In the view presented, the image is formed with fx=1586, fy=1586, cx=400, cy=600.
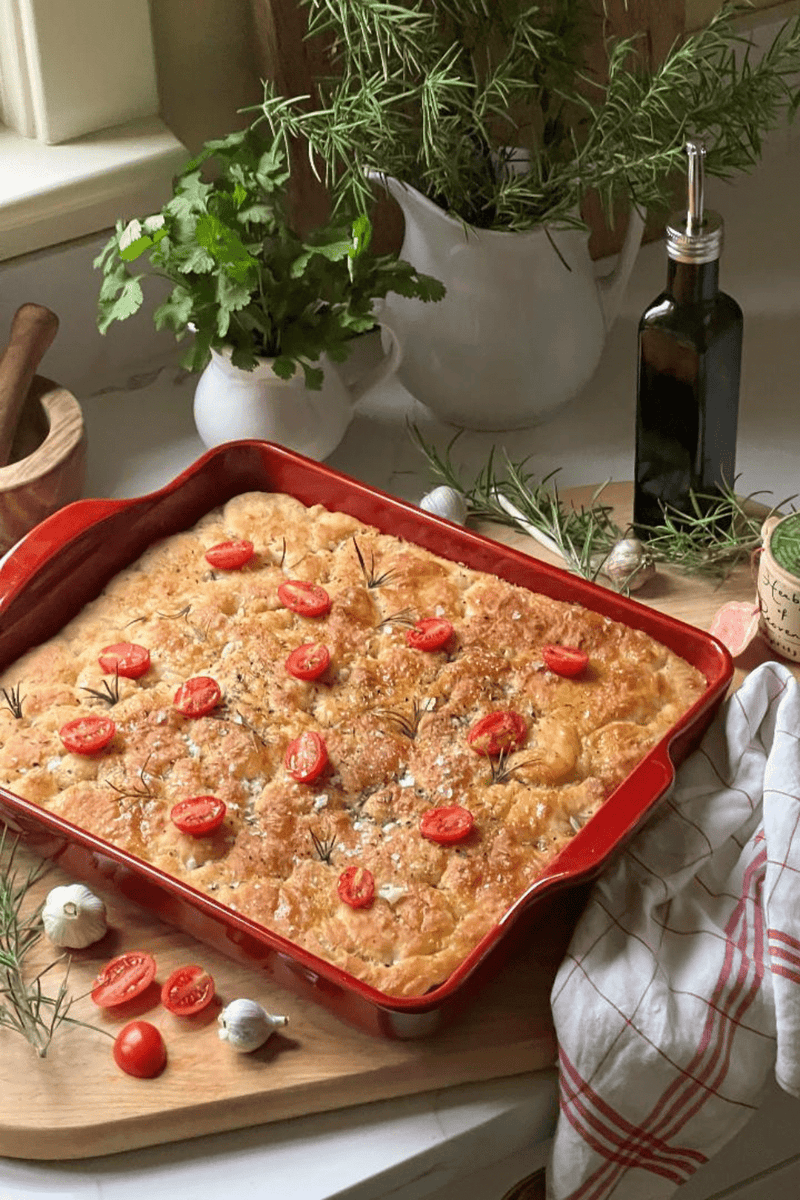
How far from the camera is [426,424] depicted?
180 cm

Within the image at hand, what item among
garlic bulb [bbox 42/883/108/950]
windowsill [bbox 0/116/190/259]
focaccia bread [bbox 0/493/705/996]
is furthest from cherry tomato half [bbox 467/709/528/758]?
windowsill [bbox 0/116/190/259]

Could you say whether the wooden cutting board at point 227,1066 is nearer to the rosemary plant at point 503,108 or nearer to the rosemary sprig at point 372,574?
the rosemary sprig at point 372,574

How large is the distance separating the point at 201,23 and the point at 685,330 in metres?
0.68

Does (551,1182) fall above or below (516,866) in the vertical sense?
below

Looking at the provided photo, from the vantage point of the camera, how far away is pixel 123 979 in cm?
120

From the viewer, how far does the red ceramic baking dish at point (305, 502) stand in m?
1.14

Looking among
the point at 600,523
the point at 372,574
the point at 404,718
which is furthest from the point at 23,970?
the point at 600,523

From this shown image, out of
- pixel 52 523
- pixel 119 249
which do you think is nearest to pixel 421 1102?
pixel 52 523

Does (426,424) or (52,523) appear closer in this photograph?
(52,523)

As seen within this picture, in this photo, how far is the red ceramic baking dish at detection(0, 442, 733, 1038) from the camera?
1.14m

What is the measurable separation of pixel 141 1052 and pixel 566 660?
485 mm

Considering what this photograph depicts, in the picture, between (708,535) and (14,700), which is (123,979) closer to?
(14,700)

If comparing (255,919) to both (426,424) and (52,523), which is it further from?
(426,424)

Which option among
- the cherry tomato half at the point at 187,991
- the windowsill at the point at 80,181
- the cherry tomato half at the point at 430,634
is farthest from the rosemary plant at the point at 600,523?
the cherry tomato half at the point at 187,991
